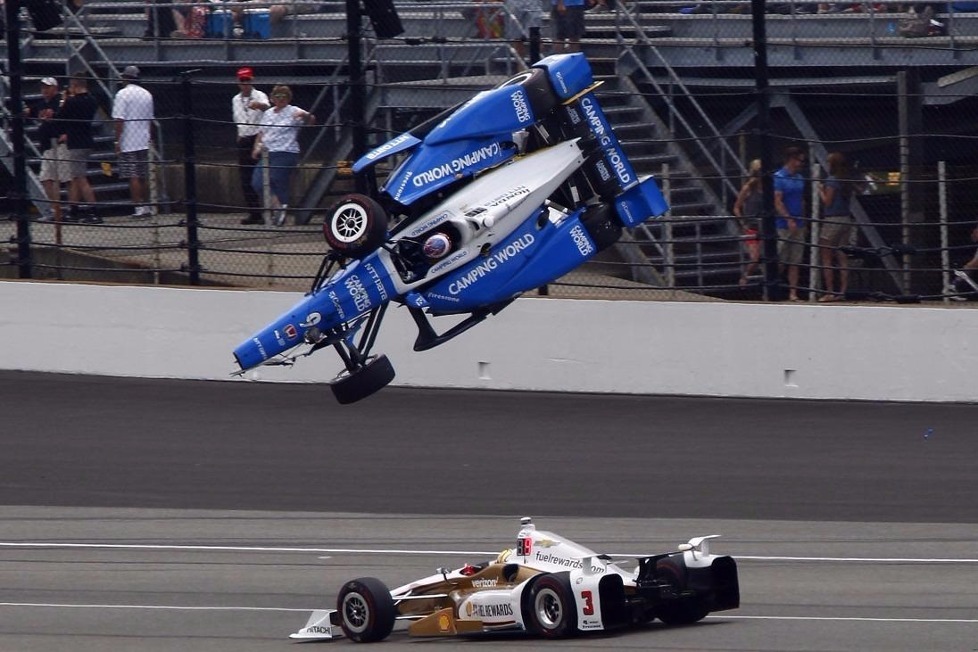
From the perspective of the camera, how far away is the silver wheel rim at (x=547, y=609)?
830cm

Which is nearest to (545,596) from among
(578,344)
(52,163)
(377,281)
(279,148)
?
(377,281)

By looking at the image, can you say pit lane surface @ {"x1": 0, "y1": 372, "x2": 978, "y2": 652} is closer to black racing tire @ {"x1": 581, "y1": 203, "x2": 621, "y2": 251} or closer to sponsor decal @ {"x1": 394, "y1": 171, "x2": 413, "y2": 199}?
black racing tire @ {"x1": 581, "y1": 203, "x2": 621, "y2": 251}

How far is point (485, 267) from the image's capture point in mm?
6699

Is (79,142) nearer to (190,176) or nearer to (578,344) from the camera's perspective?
(190,176)

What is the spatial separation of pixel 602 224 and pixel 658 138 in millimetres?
8645

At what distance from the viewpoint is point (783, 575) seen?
10.1 meters

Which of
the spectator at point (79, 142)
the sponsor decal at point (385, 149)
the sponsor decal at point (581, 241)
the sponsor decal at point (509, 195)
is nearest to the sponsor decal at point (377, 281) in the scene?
the sponsor decal at point (385, 149)

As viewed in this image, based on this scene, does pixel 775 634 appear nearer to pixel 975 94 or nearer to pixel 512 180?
pixel 512 180

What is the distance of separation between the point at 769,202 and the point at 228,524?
5.89 metres

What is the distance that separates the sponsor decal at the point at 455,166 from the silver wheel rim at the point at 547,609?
2.57 meters

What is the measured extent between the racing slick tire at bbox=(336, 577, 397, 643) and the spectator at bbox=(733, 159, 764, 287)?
7123 mm

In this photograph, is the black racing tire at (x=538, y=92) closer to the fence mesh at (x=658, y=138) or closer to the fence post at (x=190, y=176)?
the fence mesh at (x=658, y=138)

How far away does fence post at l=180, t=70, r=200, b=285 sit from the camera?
15328 millimetres

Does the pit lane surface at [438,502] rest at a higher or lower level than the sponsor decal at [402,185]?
lower
